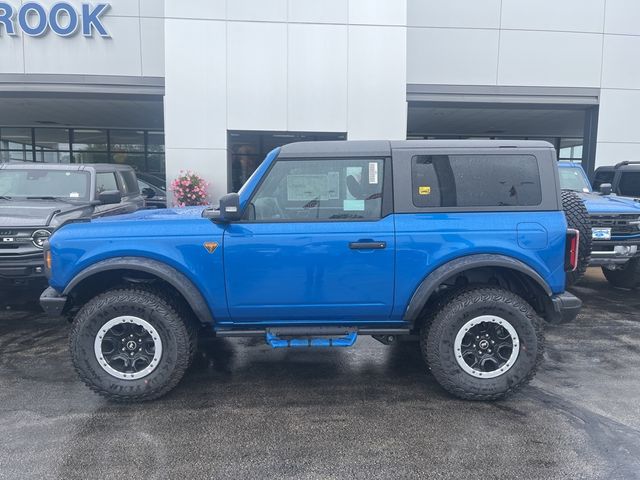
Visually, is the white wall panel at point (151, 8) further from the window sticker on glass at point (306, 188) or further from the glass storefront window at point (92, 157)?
the window sticker on glass at point (306, 188)

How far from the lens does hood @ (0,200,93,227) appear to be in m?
6.36

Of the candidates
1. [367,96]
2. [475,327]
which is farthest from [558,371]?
[367,96]

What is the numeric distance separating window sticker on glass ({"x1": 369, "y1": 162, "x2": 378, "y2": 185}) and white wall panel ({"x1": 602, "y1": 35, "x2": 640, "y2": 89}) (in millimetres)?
12524

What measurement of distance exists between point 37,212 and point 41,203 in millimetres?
533

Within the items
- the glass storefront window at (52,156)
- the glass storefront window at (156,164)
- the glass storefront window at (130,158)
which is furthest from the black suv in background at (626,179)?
the glass storefront window at (52,156)

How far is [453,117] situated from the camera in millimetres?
17172

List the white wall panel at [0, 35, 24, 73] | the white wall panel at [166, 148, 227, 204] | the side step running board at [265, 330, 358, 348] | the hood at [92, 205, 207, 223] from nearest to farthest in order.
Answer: the side step running board at [265, 330, 358, 348]
the hood at [92, 205, 207, 223]
the white wall panel at [166, 148, 227, 204]
the white wall panel at [0, 35, 24, 73]

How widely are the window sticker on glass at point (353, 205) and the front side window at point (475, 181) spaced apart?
42 cm

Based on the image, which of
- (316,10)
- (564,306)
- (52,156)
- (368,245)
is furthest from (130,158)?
(564,306)

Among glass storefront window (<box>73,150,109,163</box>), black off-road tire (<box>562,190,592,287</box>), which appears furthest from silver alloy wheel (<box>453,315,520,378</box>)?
glass storefront window (<box>73,150,109,163</box>)

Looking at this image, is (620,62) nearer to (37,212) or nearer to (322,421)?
(322,421)

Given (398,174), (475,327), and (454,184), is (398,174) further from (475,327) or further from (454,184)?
(475,327)

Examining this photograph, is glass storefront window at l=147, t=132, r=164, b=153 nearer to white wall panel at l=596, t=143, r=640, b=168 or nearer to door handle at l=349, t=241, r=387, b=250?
white wall panel at l=596, t=143, r=640, b=168

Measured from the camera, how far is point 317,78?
479 inches
